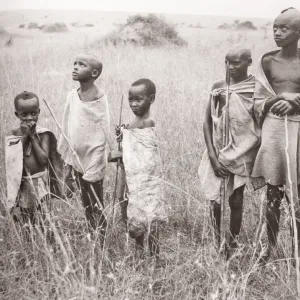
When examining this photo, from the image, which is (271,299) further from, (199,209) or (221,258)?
(199,209)

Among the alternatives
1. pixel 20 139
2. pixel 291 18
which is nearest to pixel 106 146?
pixel 20 139

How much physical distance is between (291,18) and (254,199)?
134 centimetres

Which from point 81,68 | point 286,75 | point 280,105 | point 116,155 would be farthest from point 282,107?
point 81,68

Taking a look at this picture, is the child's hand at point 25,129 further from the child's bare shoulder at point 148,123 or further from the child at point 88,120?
the child's bare shoulder at point 148,123

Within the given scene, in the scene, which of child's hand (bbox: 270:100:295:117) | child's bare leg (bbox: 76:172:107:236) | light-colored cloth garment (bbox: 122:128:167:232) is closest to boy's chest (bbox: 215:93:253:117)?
child's hand (bbox: 270:100:295:117)

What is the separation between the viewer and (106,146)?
2475 mm

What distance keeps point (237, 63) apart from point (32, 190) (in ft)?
4.60

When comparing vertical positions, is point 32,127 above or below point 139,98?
below

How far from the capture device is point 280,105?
78.1 inches

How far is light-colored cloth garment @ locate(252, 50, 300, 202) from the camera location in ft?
6.86

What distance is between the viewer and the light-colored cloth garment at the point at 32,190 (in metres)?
2.30

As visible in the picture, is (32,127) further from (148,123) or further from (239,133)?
(239,133)

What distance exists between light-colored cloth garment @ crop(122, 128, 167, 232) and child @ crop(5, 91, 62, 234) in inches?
20.2

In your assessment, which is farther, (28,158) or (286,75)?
(28,158)
